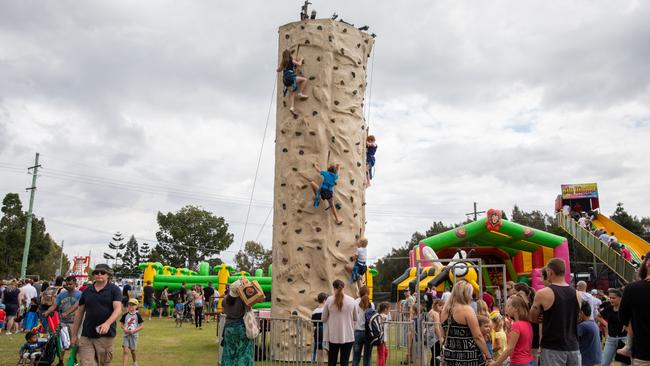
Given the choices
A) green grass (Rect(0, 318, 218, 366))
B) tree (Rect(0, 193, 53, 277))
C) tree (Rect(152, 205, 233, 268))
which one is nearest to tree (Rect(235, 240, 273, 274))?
tree (Rect(152, 205, 233, 268))

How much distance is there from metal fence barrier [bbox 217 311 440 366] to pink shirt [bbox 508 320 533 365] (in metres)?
2.79

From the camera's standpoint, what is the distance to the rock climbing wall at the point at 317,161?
11594 millimetres

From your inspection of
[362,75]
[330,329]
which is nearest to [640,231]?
[362,75]

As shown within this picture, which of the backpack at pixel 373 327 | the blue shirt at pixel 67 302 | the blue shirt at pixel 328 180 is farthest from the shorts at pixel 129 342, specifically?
the blue shirt at pixel 328 180

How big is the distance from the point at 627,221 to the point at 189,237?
44.1 metres

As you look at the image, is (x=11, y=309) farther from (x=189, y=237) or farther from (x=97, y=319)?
(x=189, y=237)

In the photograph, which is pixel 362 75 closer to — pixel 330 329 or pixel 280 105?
pixel 280 105

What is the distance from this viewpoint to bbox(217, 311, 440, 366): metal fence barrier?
8828 millimetres

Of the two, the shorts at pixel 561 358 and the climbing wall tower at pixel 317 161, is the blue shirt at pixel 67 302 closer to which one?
the climbing wall tower at pixel 317 161

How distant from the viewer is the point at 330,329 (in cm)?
753

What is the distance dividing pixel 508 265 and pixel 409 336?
20.7 meters

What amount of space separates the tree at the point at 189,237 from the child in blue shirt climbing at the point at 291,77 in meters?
46.5

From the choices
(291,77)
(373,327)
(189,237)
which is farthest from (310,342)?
(189,237)

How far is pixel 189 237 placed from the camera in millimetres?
56594
